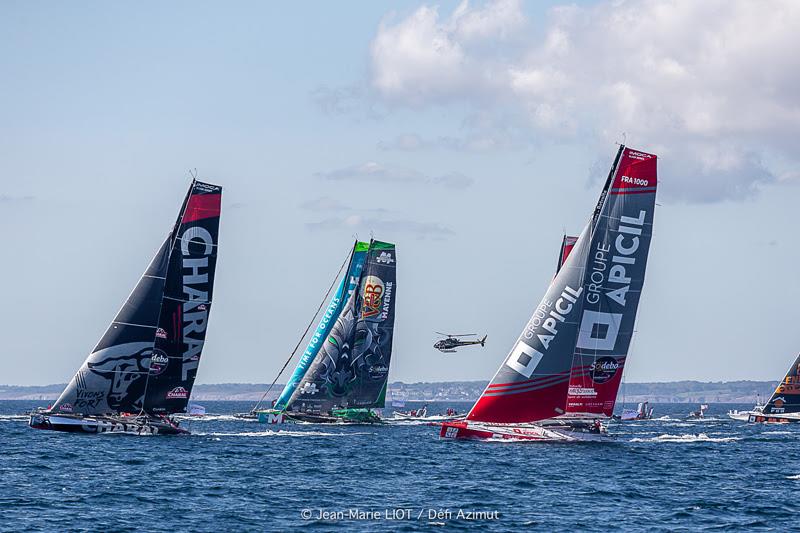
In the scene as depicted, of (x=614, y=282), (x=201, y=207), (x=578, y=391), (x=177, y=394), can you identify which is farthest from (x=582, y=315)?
(x=177, y=394)

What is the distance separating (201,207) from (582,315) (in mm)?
18374

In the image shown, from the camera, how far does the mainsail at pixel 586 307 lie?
182 ft

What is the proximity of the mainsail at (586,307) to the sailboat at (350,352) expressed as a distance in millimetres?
25533

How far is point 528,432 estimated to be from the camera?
56375mm

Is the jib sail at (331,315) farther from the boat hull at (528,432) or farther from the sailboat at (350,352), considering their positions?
the boat hull at (528,432)

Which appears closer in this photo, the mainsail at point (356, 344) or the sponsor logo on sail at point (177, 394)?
the sponsor logo on sail at point (177, 394)

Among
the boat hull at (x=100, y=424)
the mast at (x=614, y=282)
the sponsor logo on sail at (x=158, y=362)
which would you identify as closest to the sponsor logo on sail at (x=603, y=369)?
the mast at (x=614, y=282)

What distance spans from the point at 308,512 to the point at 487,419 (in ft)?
73.6

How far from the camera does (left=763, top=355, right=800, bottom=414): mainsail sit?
10626cm

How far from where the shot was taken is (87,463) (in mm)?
47906

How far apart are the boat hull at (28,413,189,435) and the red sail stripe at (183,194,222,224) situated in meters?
9.81

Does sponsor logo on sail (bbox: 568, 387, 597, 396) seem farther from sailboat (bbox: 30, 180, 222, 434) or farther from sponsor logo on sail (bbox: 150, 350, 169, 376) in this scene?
sponsor logo on sail (bbox: 150, 350, 169, 376)

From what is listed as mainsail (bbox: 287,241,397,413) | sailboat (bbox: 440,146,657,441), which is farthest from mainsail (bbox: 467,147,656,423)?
mainsail (bbox: 287,241,397,413)

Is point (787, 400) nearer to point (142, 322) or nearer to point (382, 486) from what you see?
point (142, 322)
